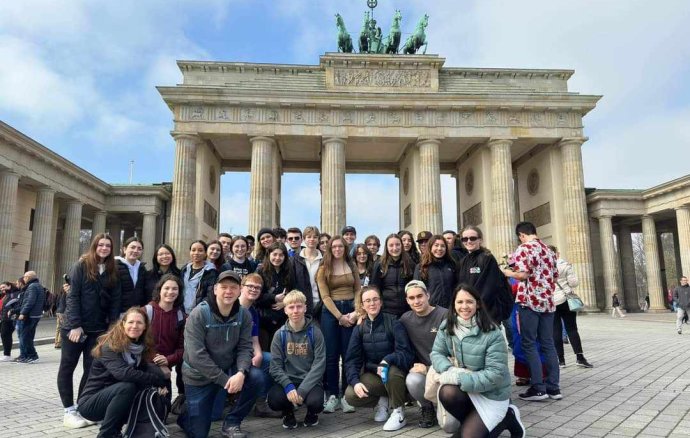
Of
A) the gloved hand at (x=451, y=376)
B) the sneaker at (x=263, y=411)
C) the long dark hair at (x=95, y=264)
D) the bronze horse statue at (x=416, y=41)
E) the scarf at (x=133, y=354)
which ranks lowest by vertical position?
the sneaker at (x=263, y=411)

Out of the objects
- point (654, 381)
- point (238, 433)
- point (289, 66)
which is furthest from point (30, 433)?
point (289, 66)

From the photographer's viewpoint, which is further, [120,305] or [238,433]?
[120,305]


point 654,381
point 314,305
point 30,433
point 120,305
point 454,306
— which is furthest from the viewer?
point 654,381

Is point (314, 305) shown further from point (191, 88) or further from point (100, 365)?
point (191, 88)

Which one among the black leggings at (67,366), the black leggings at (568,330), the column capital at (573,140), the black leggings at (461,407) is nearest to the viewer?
the black leggings at (461,407)

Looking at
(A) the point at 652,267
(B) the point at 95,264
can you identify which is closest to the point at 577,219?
(A) the point at 652,267

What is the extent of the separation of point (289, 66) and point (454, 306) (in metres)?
30.1

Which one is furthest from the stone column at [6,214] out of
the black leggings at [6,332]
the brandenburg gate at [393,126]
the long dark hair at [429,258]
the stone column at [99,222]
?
the long dark hair at [429,258]

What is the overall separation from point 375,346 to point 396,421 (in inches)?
33.0

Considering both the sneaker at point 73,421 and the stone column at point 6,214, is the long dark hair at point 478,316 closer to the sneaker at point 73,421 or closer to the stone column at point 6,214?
the sneaker at point 73,421

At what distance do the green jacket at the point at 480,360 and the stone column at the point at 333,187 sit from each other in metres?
24.6

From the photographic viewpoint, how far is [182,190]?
94.3ft

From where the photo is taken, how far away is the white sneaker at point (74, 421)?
5.04m

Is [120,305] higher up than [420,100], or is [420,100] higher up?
[420,100]
